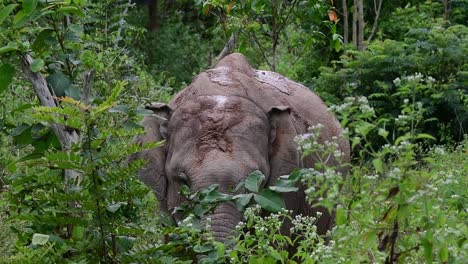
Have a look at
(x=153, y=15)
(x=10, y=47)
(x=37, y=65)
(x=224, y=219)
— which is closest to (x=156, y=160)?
(x=224, y=219)

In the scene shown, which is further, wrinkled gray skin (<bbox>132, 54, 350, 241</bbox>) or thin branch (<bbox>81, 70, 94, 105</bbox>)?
wrinkled gray skin (<bbox>132, 54, 350, 241</bbox>)

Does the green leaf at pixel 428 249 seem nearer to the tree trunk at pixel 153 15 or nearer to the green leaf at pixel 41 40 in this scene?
the green leaf at pixel 41 40

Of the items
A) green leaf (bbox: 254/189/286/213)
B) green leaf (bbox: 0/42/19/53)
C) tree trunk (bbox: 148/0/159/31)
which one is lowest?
tree trunk (bbox: 148/0/159/31)

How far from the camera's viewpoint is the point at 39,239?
508 centimetres

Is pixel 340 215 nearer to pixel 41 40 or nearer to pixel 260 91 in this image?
pixel 41 40

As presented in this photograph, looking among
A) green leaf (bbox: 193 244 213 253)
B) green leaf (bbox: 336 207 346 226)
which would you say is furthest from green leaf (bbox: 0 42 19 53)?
green leaf (bbox: 336 207 346 226)

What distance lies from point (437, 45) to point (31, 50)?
10.2 meters

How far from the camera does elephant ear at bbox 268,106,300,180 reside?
28.2ft

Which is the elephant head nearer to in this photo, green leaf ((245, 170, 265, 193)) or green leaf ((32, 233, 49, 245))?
green leaf ((245, 170, 265, 193))

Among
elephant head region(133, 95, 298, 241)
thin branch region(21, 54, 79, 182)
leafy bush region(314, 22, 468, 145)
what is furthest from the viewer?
leafy bush region(314, 22, 468, 145)

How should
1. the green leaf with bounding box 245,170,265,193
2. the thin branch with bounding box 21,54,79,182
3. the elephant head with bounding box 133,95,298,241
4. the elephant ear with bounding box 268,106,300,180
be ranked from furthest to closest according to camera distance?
the elephant ear with bounding box 268,106,300,180
the elephant head with bounding box 133,95,298,241
the thin branch with bounding box 21,54,79,182
the green leaf with bounding box 245,170,265,193

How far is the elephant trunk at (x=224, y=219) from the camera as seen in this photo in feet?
24.4

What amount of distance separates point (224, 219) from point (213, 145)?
81cm

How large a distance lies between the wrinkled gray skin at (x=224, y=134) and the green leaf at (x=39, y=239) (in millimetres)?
2888
